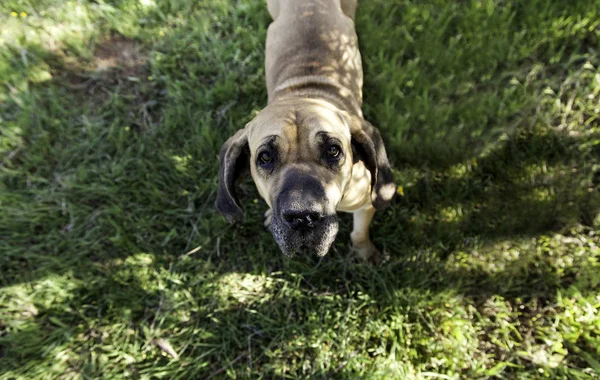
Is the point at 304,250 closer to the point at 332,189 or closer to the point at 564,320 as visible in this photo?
Result: the point at 332,189

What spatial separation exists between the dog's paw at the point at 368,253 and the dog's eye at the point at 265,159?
1.27 m

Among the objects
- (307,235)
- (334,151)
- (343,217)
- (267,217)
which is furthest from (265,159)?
(343,217)

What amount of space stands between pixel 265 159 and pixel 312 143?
318 millimetres

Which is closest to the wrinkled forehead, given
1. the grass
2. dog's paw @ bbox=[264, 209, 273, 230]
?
dog's paw @ bbox=[264, 209, 273, 230]

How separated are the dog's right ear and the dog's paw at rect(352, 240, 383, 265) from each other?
3.66ft

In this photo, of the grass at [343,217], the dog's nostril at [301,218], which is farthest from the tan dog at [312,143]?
the grass at [343,217]

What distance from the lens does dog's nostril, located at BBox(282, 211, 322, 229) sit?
2.19 m

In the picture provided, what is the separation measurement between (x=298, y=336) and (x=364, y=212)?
3.68ft

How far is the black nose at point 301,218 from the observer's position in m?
2.19

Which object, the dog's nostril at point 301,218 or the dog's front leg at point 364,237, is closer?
the dog's nostril at point 301,218

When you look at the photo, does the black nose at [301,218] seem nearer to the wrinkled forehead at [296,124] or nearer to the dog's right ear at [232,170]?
the wrinkled forehead at [296,124]

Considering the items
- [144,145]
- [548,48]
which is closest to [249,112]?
[144,145]

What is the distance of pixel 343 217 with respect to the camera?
3.65 metres

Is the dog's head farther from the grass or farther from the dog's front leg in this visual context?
the grass
